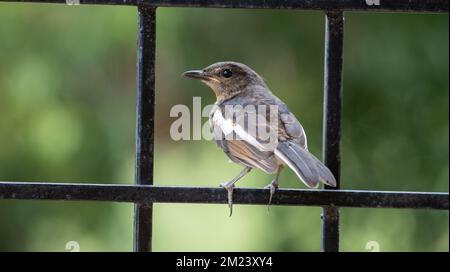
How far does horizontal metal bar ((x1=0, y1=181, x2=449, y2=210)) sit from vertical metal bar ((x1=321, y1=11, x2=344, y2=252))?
0.08m

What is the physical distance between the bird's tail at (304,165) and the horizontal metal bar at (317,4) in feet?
1.34

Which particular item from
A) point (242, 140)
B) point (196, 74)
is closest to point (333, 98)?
point (242, 140)

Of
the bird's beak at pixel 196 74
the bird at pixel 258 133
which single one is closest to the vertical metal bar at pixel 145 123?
the bird at pixel 258 133

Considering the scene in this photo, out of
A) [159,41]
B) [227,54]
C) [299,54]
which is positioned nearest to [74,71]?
[159,41]

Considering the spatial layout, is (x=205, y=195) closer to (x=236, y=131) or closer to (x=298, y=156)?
(x=298, y=156)

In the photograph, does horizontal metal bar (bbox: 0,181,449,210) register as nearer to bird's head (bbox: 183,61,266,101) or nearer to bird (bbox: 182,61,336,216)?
bird (bbox: 182,61,336,216)

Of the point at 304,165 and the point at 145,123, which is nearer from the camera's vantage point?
the point at 145,123

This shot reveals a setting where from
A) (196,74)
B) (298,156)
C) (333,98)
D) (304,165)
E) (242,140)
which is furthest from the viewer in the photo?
(196,74)

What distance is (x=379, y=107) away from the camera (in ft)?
14.8

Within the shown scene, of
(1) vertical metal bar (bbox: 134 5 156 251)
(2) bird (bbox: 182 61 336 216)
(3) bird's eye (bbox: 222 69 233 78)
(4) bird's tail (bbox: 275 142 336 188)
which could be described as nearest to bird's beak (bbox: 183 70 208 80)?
(2) bird (bbox: 182 61 336 216)

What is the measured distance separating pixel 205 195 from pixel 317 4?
563 millimetres

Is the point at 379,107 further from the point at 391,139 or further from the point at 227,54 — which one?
the point at 227,54

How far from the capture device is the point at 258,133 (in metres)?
2.98

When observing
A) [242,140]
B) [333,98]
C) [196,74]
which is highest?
[196,74]
